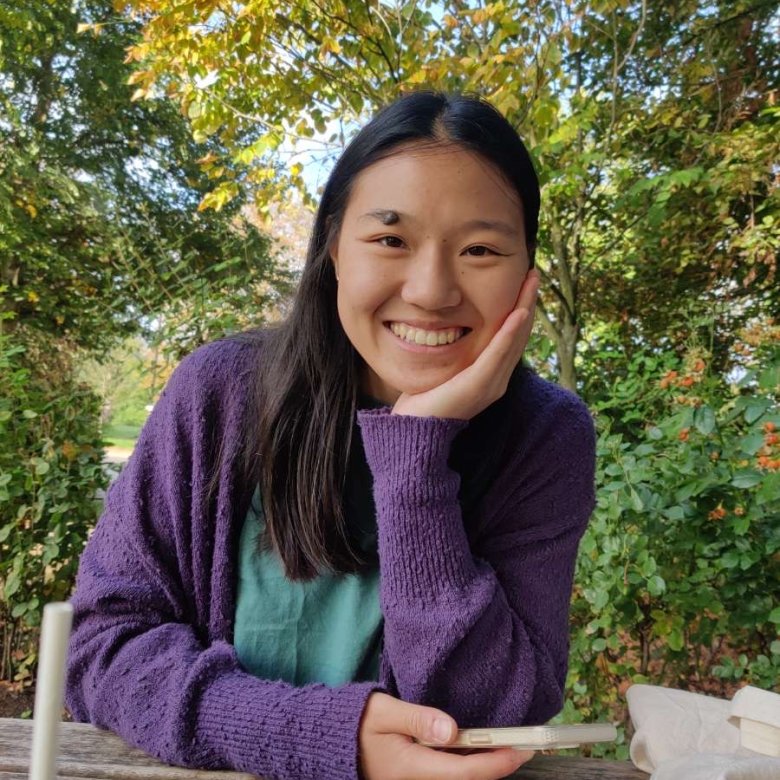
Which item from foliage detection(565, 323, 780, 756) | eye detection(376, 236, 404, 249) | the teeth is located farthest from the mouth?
foliage detection(565, 323, 780, 756)

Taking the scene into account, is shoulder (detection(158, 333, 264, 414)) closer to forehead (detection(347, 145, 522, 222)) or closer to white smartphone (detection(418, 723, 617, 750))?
forehead (detection(347, 145, 522, 222))

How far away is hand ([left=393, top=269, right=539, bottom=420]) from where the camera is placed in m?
1.03

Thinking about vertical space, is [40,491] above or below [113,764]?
above

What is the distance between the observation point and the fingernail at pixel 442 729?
Result: 83 cm

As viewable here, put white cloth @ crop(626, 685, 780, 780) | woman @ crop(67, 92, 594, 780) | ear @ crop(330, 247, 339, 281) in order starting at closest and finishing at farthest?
white cloth @ crop(626, 685, 780, 780), woman @ crop(67, 92, 594, 780), ear @ crop(330, 247, 339, 281)

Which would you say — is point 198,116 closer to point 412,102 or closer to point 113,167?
point 412,102

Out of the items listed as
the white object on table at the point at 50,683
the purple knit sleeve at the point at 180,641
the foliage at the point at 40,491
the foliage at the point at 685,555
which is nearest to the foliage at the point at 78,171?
the foliage at the point at 40,491

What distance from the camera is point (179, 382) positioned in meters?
1.19

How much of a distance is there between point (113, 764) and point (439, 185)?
2.93 ft

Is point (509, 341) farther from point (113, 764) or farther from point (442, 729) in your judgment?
point (113, 764)

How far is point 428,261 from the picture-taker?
992mm

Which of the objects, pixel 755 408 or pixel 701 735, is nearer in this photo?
pixel 701 735

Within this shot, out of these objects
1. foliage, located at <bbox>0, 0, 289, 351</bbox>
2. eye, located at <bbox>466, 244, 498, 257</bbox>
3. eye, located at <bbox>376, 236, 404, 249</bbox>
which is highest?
foliage, located at <bbox>0, 0, 289, 351</bbox>

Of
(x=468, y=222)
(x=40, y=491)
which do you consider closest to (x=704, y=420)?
(x=468, y=222)
